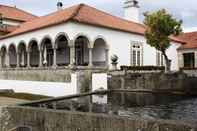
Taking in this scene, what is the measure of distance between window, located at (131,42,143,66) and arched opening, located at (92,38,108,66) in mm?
3329

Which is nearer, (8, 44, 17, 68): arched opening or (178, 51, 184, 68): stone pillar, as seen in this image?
(8, 44, 17, 68): arched opening

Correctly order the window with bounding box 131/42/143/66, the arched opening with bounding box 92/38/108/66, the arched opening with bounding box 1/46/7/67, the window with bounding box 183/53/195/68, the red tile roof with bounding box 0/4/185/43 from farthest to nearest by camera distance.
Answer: the window with bounding box 183/53/195/68, the arched opening with bounding box 1/46/7/67, the window with bounding box 131/42/143/66, the arched opening with bounding box 92/38/108/66, the red tile roof with bounding box 0/4/185/43

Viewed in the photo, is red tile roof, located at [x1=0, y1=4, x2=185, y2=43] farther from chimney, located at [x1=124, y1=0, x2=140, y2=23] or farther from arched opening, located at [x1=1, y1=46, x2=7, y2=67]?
chimney, located at [x1=124, y1=0, x2=140, y2=23]

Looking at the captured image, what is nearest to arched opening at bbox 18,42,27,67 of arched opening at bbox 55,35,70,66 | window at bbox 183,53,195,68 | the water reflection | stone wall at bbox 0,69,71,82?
stone wall at bbox 0,69,71,82

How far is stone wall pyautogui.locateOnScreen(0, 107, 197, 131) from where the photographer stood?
6.30 metres

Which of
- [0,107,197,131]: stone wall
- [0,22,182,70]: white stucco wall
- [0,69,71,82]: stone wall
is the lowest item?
[0,107,197,131]: stone wall

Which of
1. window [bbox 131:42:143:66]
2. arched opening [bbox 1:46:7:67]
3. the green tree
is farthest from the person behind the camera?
arched opening [bbox 1:46:7:67]

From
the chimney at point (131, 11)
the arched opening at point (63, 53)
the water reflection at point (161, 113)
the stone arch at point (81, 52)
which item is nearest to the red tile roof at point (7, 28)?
the arched opening at point (63, 53)

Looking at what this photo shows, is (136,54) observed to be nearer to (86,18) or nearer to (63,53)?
(63,53)

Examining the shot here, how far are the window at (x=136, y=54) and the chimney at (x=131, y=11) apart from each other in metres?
8.85

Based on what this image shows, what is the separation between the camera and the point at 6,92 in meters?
23.3

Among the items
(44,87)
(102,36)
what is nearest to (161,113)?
(44,87)

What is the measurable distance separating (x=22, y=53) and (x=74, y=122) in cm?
2561

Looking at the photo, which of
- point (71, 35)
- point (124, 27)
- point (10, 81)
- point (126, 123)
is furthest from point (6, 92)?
point (126, 123)
